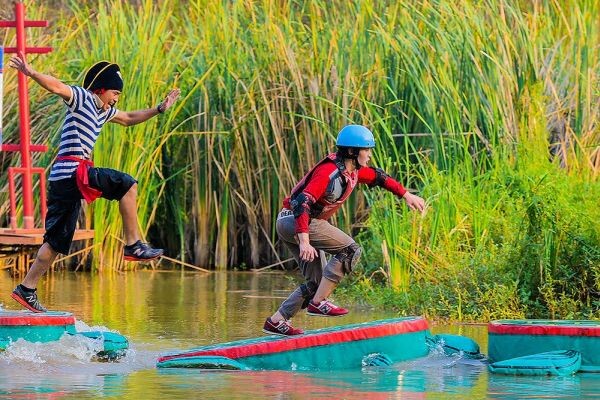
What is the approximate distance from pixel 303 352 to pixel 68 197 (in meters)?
1.95

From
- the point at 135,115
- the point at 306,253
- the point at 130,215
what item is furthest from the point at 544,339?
the point at 135,115

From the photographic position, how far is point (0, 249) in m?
14.3

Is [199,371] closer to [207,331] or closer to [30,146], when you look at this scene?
[207,331]

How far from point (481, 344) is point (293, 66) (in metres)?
5.72

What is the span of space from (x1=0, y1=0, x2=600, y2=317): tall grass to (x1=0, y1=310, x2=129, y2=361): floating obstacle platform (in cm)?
336

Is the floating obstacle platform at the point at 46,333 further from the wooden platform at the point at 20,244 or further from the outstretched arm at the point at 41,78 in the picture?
the wooden platform at the point at 20,244

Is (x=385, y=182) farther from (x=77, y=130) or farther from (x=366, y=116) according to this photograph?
(x=366, y=116)

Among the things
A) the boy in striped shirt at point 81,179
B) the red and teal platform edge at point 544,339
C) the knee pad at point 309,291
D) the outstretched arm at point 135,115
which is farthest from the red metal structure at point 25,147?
the red and teal platform edge at point 544,339

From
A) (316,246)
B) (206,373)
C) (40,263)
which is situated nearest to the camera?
(206,373)

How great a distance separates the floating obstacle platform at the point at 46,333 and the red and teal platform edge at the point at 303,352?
0.42m

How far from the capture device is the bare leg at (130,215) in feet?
31.8

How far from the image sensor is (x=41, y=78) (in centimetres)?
934

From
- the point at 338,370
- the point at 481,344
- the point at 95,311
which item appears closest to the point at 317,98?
the point at 95,311

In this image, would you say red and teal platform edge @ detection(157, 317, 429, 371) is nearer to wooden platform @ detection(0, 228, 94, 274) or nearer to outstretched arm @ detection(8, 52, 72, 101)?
outstretched arm @ detection(8, 52, 72, 101)
